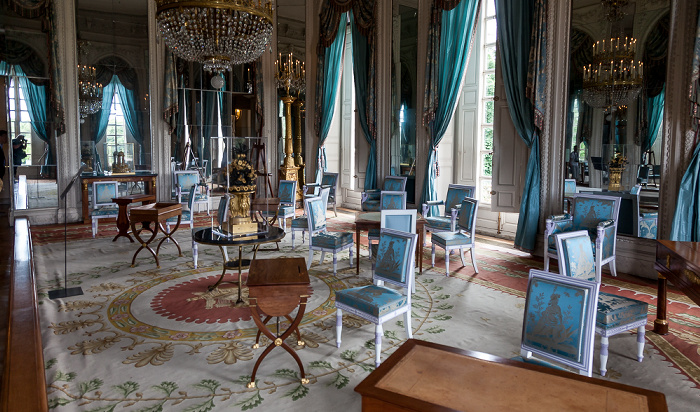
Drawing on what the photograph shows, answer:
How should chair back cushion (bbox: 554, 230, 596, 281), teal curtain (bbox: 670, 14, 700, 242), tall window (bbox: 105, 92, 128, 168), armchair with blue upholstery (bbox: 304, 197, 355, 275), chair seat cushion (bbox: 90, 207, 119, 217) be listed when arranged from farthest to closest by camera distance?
tall window (bbox: 105, 92, 128, 168) → chair seat cushion (bbox: 90, 207, 119, 217) → armchair with blue upholstery (bbox: 304, 197, 355, 275) → teal curtain (bbox: 670, 14, 700, 242) → chair back cushion (bbox: 554, 230, 596, 281)

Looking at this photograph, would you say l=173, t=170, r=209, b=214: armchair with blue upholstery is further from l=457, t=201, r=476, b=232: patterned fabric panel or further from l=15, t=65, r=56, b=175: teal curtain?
l=457, t=201, r=476, b=232: patterned fabric panel

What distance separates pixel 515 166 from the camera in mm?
5988

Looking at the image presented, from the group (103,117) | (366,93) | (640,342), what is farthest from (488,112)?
(103,117)

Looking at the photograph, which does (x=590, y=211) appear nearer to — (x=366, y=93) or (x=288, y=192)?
(x=288, y=192)

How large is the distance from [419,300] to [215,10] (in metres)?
3.23

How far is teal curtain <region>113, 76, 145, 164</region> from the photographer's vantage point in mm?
8289

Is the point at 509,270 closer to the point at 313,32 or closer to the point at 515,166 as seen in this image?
the point at 515,166

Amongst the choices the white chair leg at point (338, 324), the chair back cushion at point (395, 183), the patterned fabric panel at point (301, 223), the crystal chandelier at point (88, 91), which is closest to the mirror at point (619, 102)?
the chair back cushion at point (395, 183)

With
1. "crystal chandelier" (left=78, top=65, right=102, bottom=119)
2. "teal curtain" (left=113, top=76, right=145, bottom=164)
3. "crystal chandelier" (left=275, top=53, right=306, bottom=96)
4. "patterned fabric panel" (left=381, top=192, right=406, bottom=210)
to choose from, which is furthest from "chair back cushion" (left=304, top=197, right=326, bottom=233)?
"crystal chandelier" (left=78, top=65, right=102, bottom=119)

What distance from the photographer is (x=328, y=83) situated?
9.34 metres

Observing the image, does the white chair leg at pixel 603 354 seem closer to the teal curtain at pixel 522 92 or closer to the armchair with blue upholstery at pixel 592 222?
the armchair with blue upholstery at pixel 592 222

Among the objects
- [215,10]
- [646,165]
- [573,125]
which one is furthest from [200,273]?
[646,165]

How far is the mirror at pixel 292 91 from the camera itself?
9.60 meters

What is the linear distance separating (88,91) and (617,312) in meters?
8.51
